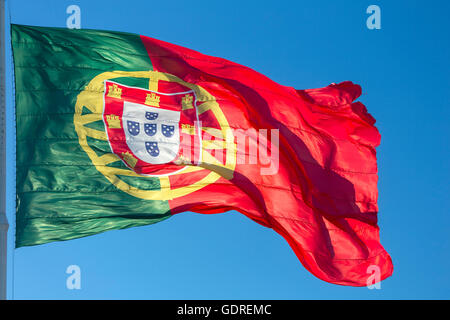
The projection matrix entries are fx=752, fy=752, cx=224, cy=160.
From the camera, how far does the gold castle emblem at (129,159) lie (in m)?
16.5

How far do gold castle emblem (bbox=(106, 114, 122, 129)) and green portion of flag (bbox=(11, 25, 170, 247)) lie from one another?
0.20 metres

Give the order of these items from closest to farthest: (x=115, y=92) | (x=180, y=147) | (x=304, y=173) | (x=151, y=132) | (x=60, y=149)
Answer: (x=60, y=149) → (x=115, y=92) → (x=151, y=132) → (x=180, y=147) → (x=304, y=173)

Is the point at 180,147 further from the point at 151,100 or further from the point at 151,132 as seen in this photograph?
the point at 151,100

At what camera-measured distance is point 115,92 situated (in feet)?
54.9

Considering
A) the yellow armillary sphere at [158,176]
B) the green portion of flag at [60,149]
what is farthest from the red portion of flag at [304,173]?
the green portion of flag at [60,149]

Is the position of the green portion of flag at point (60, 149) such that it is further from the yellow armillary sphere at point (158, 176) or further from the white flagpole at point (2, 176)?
the white flagpole at point (2, 176)

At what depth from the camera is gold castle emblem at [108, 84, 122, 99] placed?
54.7ft

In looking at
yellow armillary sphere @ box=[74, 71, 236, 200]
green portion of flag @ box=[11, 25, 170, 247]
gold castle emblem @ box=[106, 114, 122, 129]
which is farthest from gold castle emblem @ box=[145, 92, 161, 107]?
gold castle emblem @ box=[106, 114, 122, 129]

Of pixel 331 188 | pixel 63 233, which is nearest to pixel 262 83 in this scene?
pixel 331 188

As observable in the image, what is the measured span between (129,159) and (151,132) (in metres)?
0.83

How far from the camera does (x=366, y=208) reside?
1855 centimetres

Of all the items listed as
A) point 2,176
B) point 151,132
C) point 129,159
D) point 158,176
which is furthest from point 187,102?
point 2,176

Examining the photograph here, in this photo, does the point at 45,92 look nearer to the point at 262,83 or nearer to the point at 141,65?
the point at 141,65

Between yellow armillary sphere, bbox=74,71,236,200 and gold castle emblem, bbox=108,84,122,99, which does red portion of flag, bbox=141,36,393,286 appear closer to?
yellow armillary sphere, bbox=74,71,236,200
